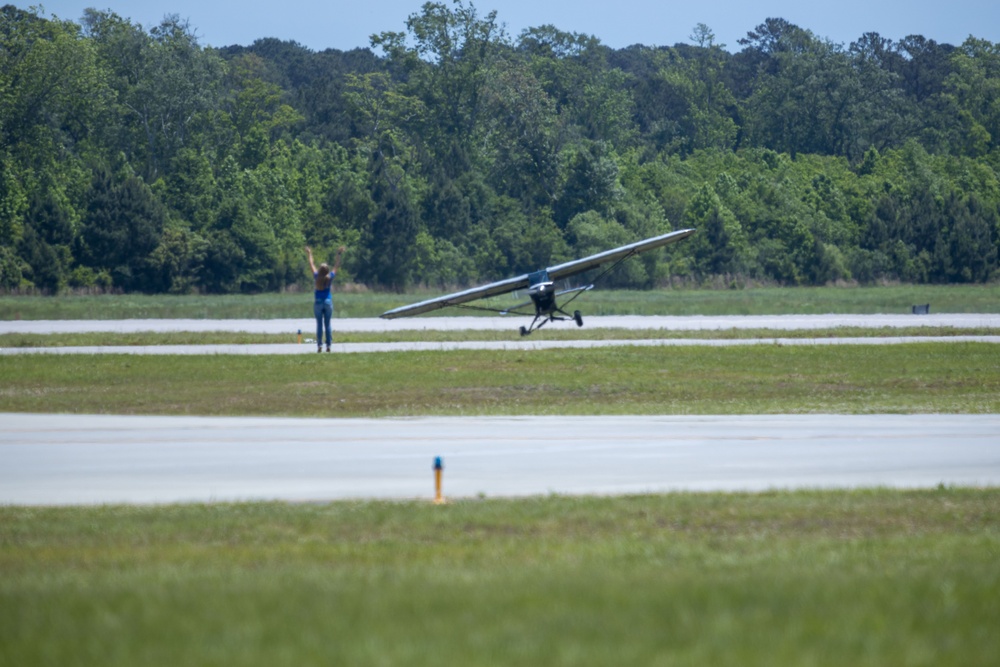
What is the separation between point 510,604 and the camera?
793 centimetres

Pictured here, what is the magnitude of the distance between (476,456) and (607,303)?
52.5 m

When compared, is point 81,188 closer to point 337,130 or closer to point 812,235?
point 337,130

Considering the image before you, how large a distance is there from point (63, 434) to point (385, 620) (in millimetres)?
12336

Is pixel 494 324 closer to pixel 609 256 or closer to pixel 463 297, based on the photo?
pixel 609 256

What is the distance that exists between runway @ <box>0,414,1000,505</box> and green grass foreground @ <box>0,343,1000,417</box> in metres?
2.50

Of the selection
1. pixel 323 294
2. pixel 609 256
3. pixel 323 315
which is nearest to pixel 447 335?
pixel 609 256

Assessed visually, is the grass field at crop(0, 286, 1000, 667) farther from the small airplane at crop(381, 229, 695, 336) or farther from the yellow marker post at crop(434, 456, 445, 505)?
the small airplane at crop(381, 229, 695, 336)

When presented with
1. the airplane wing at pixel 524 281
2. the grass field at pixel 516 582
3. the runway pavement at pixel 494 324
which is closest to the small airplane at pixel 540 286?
the airplane wing at pixel 524 281

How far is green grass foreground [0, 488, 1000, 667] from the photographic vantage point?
6871mm

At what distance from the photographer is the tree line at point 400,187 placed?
84438 millimetres

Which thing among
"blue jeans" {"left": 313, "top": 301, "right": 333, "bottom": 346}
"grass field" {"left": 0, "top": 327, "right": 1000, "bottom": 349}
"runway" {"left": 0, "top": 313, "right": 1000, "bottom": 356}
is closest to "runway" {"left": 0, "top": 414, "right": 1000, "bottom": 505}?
"blue jeans" {"left": 313, "top": 301, "right": 333, "bottom": 346}

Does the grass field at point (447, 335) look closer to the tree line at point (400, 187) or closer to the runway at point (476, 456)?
the runway at point (476, 456)

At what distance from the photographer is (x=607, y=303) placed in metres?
68.1

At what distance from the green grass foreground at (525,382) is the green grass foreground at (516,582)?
1012 cm
